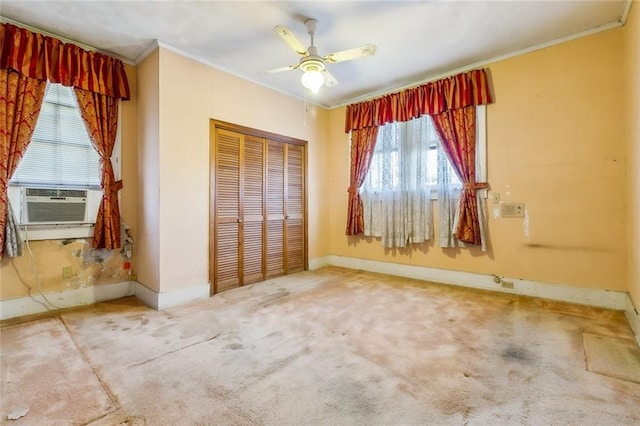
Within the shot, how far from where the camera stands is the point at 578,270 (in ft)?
9.82

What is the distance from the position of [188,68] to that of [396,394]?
365cm

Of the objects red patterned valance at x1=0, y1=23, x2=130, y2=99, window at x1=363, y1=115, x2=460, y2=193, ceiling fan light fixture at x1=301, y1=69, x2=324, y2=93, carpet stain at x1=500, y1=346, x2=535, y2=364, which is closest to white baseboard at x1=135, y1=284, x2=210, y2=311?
red patterned valance at x1=0, y1=23, x2=130, y2=99

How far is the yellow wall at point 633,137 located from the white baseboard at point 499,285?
0.30m

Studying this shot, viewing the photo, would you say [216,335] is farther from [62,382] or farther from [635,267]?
[635,267]

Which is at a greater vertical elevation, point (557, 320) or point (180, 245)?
point (180, 245)

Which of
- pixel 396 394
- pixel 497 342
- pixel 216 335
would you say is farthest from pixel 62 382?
pixel 497 342

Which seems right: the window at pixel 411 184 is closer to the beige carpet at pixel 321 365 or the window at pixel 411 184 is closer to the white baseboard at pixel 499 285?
the white baseboard at pixel 499 285

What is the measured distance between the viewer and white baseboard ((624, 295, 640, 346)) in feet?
7.23

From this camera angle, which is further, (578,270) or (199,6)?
(578,270)

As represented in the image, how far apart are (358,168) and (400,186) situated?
76 cm

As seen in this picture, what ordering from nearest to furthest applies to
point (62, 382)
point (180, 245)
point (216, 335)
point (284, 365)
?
point (62, 382) < point (284, 365) < point (216, 335) < point (180, 245)

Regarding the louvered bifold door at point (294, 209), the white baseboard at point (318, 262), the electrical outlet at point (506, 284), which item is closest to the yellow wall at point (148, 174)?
the louvered bifold door at point (294, 209)

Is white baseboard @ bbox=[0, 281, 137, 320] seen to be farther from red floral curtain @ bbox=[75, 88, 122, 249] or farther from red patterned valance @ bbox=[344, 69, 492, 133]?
red patterned valance @ bbox=[344, 69, 492, 133]

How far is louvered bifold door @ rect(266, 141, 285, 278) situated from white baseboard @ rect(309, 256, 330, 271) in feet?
1.92
